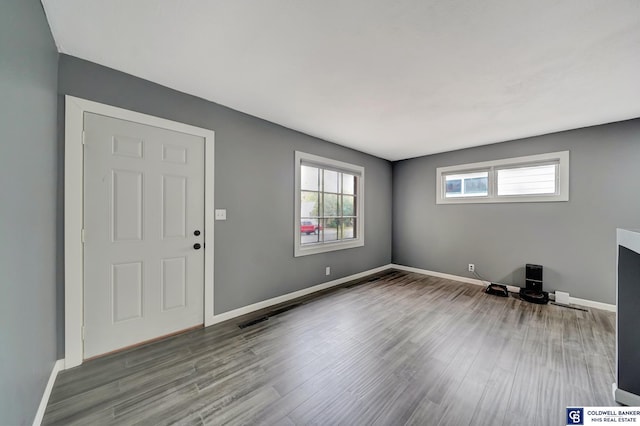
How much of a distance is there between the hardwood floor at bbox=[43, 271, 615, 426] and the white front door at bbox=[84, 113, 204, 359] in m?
0.27

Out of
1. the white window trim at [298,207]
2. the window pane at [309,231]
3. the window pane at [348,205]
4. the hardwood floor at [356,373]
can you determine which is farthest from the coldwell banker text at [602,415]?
the window pane at [348,205]

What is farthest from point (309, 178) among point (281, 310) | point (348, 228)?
point (281, 310)

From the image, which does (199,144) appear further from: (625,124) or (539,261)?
(625,124)

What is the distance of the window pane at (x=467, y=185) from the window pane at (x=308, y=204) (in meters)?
2.71

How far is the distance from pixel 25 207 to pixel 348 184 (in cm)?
410

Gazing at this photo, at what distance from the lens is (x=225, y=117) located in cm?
286

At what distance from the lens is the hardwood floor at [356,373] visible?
1536 mm

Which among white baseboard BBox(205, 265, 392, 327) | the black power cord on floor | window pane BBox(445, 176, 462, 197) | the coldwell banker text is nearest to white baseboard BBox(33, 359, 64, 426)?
white baseboard BBox(205, 265, 392, 327)

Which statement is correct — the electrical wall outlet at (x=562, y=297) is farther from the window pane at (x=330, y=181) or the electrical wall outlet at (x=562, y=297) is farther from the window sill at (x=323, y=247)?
the window pane at (x=330, y=181)

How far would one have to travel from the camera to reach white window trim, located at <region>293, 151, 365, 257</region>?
3632 mm

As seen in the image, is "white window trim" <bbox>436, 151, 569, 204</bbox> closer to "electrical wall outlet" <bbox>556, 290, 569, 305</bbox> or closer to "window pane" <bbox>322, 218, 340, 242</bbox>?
"electrical wall outlet" <bbox>556, 290, 569, 305</bbox>

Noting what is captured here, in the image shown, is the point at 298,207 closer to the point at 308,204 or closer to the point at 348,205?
the point at 308,204

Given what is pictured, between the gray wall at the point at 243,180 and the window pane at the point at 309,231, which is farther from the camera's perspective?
the window pane at the point at 309,231

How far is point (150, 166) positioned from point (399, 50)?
8.08ft
